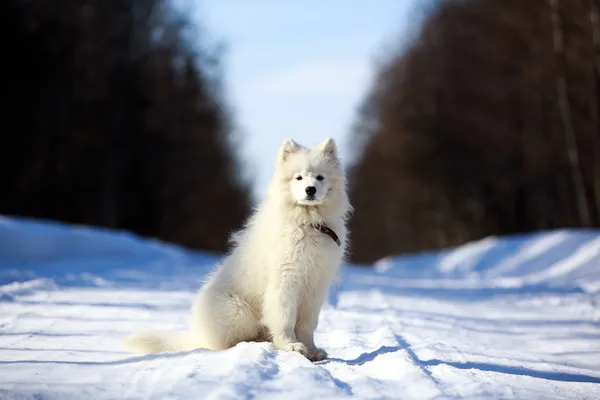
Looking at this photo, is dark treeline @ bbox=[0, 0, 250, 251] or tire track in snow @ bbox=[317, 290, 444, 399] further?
dark treeline @ bbox=[0, 0, 250, 251]

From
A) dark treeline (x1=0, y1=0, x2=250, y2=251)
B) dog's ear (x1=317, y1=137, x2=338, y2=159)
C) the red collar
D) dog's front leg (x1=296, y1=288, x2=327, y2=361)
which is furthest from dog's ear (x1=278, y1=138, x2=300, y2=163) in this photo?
dark treeline (x1=0, y1=0, x2=250, y2=251)

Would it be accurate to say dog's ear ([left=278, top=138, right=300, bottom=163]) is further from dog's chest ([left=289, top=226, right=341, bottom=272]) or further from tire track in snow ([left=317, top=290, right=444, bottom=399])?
tire track in snow ([left=317, top=290, right=444, bottom=399])

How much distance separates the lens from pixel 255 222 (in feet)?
19.2

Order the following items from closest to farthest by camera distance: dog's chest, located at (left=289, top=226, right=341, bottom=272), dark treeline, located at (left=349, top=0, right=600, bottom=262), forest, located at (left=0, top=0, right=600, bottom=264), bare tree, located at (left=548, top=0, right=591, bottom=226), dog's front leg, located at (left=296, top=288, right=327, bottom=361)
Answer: dog's chest, located at (left=289, top=226, right=341, bottom=272), dog's front leg, located at (left=296, top=288, right=327, bottom=361), bare tree, located at (left=548, top=0, right=591, bottom=226), dark treeline, located at (left=349, top=0, right=600, bottom=262), forest, located at (left=0, top=0, right=600, bottom=264)

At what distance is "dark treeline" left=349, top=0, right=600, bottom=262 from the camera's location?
22.3 meters

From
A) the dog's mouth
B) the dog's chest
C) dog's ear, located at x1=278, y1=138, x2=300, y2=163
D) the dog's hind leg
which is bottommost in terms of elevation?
the dog's hind leg

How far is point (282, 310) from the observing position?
5.18 metres

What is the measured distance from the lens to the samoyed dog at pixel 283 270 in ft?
17.1

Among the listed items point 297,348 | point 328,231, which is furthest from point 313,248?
point 297,348

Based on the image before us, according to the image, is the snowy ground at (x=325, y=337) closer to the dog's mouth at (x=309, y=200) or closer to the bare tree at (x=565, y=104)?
the dog's mouth at (x=309, y=200)

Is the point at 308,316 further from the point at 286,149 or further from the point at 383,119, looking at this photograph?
the point at 383,119

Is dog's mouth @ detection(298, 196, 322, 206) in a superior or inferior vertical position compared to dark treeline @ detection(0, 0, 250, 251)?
inferior

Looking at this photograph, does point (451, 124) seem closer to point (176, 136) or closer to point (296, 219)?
point (176, 136)

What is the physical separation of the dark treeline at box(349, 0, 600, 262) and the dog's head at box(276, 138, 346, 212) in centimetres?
1725
